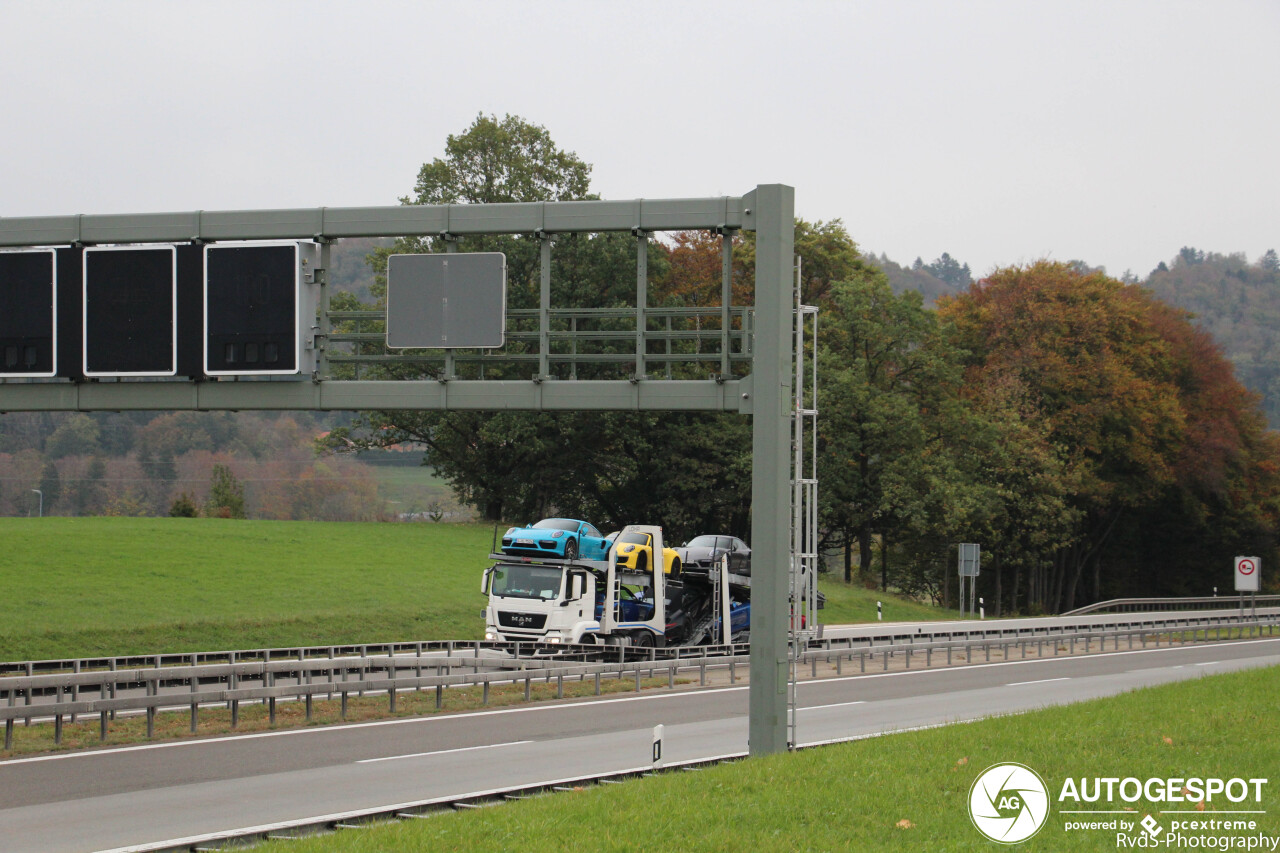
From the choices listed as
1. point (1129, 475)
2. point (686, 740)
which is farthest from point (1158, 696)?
point (1129, 475)

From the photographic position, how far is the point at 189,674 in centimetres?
1905

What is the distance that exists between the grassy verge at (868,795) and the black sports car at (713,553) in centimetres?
1631

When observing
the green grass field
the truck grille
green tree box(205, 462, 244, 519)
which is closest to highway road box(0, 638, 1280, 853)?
the truck grille

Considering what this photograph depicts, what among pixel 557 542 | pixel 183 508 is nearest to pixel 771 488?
pixel 557 542

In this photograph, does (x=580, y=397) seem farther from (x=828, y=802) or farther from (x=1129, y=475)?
(x=1129, y=475)

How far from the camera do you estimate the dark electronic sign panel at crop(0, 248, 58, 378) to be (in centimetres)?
1684

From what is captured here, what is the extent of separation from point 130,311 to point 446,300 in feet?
13.5

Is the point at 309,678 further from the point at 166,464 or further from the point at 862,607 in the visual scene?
the point at 166,464

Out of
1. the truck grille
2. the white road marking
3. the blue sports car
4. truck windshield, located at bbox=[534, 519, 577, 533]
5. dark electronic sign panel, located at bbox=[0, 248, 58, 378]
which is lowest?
the white road marking

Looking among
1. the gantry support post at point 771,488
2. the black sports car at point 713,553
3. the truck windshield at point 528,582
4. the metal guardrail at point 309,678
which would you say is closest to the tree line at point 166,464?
the black sports car at point 713,553

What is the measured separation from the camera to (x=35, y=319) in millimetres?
16859

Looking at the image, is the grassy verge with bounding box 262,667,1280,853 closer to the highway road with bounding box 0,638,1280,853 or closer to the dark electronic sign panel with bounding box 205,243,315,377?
the highway road with bounding box 0,638,1280,853

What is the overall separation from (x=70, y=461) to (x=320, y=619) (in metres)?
66.9

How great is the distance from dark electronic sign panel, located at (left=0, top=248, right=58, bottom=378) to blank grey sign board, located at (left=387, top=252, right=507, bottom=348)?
14.3 ft
